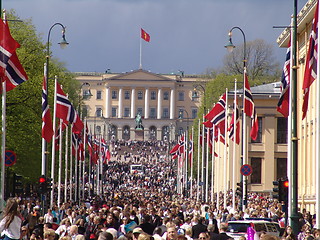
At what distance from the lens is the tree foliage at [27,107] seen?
45.2 metres

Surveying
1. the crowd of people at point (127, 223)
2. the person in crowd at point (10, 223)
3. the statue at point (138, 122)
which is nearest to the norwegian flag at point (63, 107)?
the crowd of people at point (127, 223)

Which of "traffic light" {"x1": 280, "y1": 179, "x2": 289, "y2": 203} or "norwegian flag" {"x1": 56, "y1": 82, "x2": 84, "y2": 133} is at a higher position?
"norwegian flag" {"x1": 56, "y1": 82, "x2": 84, "y2": 133}

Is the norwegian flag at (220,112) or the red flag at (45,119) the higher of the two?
the norwegian flag at (220,112)

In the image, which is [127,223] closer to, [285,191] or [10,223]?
[285,191]

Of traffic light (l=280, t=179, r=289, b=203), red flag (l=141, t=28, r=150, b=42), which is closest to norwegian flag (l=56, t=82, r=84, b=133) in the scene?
traffic light (l=280, t=179, r=289, b=203)

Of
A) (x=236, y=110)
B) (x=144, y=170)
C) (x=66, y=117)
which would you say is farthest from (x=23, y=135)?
(x=144, y=170)

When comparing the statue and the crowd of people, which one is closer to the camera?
the crowd of people

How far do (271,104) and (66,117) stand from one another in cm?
3380

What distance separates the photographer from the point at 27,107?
4650 cm

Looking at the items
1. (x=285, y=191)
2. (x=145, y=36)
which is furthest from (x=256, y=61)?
(x=285, y=191)

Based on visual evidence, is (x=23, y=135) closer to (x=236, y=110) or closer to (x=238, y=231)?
(x=236, y=110)

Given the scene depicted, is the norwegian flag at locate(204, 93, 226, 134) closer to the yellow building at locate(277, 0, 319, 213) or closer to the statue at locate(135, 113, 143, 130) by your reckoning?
the yellow building at locate(277, 0, 319, 213)

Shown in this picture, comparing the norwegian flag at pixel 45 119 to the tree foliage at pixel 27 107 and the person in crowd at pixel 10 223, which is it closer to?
the tree foliage at pixel 27 107

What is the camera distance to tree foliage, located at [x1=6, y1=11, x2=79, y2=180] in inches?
1778
